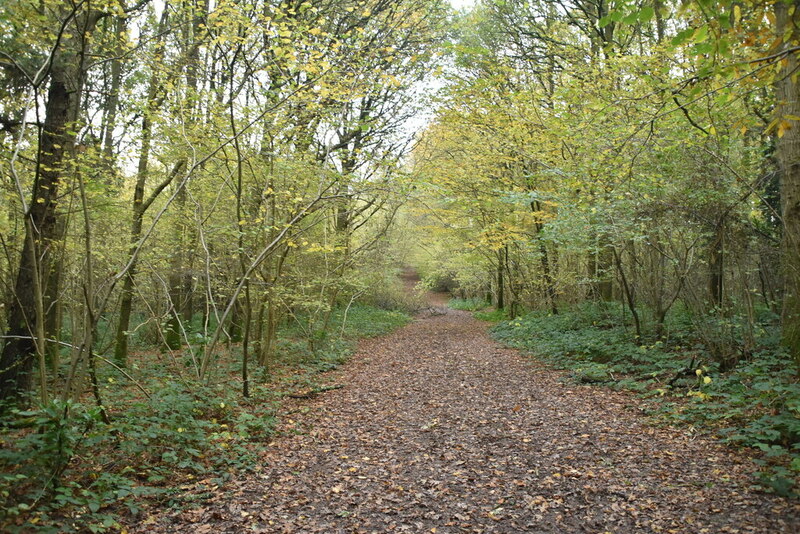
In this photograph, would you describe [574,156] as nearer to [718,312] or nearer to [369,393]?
[718,312]

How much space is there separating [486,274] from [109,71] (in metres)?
16.6

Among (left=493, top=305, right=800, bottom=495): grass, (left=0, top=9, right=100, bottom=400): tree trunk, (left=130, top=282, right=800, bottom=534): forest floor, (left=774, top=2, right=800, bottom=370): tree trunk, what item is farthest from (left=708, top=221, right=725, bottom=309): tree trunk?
(left=0, top=9, right=100, bottom=400): tree trunk

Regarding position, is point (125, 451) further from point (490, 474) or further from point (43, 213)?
point (490, 474)

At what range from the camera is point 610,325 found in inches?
422

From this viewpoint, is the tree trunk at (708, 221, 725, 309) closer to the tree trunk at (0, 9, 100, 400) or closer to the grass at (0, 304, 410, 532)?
the grass at (0, 304, 410, 532)

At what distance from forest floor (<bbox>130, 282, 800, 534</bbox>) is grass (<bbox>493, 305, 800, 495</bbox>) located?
26 centimetres

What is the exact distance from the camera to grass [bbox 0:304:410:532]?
323 centimetres

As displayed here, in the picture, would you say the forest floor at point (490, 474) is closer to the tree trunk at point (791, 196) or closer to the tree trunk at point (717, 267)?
the tree trunk at point (791, 196)

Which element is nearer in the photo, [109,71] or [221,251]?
[221,251]

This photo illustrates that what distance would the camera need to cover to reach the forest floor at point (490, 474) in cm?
→ 344

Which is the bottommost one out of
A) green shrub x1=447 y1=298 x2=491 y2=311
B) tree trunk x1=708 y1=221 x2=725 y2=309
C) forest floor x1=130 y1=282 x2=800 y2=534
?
forest floor x1=130 y1=282 x2=800 y2=534

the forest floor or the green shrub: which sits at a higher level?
the green shrub

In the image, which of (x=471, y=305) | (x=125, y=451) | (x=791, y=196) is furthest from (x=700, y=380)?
(x=471, y=305)

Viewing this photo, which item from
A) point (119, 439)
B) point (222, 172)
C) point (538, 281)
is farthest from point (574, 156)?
point (119, 439)
